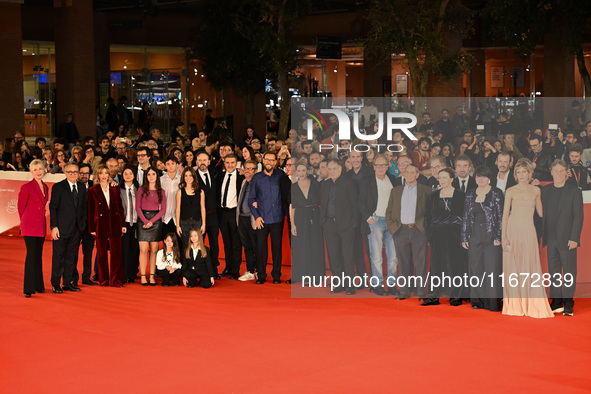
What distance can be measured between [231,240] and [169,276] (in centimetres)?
111

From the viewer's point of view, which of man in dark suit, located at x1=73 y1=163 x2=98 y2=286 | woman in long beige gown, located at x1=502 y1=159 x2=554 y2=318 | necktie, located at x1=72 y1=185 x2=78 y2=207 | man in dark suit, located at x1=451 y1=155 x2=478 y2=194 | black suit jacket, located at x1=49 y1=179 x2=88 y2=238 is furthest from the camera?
man in dark suit, located at x1=73 y1=163 x2=98 y2=286

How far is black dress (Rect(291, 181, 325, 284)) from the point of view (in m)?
11.4

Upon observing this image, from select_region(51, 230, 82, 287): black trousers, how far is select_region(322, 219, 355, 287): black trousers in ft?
11.1

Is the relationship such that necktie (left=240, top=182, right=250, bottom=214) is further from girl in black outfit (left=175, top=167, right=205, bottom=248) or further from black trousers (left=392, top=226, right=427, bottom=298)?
black trousers (left=392, top=226, right=427, bottom=298)

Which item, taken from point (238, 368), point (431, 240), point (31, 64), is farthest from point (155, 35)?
point (238, 368)

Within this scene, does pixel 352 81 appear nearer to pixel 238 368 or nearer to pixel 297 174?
pixel 297 174

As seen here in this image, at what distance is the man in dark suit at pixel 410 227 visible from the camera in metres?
10.4

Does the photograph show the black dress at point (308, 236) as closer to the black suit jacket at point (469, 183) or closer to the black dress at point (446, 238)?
the black dress at point (446, 238)

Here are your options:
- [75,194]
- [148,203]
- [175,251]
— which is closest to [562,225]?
[175,251]

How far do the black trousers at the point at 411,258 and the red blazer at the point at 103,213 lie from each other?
12.6 ft

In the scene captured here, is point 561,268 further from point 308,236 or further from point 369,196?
point 308,236

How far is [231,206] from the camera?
485 inches

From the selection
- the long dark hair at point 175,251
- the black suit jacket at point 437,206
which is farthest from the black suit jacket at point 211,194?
the black suit jacket at point 437,206

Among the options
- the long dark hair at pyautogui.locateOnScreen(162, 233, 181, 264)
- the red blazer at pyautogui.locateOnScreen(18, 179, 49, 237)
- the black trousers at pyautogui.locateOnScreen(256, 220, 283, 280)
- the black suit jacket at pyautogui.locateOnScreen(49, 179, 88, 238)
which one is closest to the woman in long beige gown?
the black trousers at pyautogui.locateOnScreen(256, 220, 283, 280)
